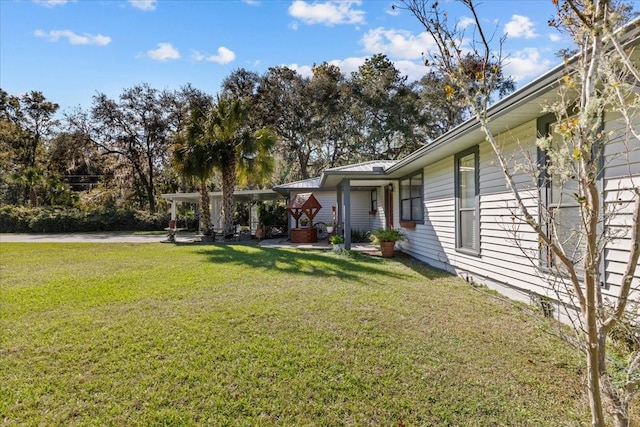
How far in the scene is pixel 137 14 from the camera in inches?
354

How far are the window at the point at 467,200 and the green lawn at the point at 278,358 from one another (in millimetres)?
1103

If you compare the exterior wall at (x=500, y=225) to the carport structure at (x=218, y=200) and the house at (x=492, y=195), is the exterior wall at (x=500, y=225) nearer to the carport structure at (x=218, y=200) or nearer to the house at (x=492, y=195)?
the house at (x=492, y=195)

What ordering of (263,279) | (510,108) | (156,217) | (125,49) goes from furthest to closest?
(156,217) → (125,49) → (263,279) → (510,108)

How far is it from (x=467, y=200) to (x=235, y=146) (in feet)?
33.3

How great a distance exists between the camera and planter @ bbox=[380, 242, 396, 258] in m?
10.1

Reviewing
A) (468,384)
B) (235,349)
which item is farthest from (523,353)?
(235,349)

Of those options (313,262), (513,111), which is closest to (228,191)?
(313,262)

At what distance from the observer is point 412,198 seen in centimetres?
1007

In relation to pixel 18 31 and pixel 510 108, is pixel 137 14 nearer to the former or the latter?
pixel 18 31

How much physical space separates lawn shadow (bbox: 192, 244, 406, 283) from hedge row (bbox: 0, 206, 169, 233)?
15.3 m

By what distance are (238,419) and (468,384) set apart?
1877 millimetres

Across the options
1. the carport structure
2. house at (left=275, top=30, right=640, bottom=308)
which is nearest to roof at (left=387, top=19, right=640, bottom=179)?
house at (left=275, top=30, right=640, bottom=308)

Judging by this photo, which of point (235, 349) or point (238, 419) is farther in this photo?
point (235, 349)

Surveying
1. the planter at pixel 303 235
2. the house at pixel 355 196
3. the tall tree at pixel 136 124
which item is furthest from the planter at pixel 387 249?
the tall tree at pixel 136 124
